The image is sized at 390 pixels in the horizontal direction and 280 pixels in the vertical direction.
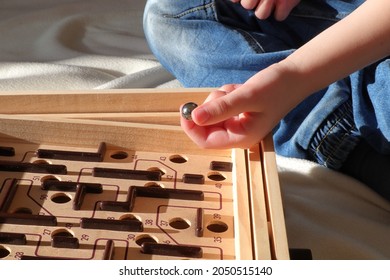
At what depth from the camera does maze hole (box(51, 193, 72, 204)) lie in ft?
2.09

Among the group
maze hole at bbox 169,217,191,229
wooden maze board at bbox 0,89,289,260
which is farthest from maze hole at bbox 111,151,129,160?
maze hole at bbox 169,217,191,229

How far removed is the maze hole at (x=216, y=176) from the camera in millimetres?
679

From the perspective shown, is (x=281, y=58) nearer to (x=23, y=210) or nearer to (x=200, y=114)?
(x=200, y=114)

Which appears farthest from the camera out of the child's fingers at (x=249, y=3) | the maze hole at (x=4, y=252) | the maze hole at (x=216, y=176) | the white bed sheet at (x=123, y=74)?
the child's fingers at (x=249, y=3)

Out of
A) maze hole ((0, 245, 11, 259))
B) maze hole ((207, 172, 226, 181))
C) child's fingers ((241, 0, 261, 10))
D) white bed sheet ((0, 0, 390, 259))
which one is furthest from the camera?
child's fingers ((241, 0, 261, 10))

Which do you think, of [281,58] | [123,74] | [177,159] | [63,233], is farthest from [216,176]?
[123,74]

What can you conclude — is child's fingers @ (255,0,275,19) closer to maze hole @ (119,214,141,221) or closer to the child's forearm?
the child's forearm

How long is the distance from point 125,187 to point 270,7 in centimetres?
41

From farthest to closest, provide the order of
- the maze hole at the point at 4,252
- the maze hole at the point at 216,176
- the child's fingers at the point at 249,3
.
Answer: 1. the child's fingers at the point at 249,3
2. the maze hole at the point at 216,176
3. the maze hole at the point at 4,252

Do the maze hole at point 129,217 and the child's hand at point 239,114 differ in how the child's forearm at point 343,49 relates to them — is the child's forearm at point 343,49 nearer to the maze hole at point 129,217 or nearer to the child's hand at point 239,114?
the child's hand at point 239,114

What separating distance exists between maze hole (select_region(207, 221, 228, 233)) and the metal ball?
12 centimetres

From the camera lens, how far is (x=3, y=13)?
132 centimetres

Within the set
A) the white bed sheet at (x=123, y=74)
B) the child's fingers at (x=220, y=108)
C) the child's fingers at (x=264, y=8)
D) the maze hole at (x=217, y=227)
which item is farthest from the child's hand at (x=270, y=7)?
the maze hole at (x=217, y=227)
